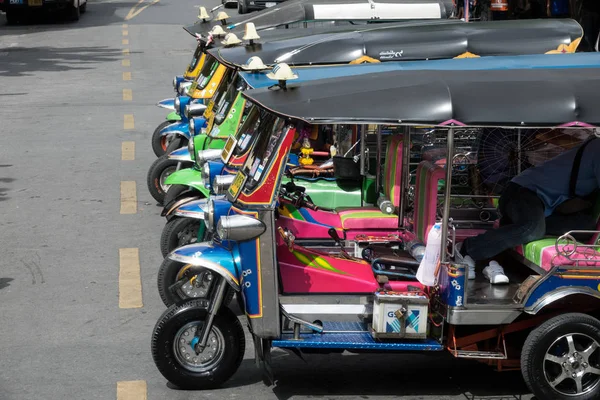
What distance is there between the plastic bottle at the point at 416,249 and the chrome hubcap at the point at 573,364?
1194mm

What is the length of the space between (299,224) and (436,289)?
192 cm

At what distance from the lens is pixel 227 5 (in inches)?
1254

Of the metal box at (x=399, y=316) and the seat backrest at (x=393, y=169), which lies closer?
the metal box at (x=399, y=316)

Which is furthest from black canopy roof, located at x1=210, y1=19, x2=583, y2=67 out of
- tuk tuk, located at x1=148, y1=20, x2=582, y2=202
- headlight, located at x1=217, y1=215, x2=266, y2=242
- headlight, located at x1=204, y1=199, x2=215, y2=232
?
headlight, located at x1=217, y1=215, x2=266, y2=242

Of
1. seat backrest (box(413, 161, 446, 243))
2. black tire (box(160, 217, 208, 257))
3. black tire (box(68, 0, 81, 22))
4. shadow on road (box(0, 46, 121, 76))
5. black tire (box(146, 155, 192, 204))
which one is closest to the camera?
seat backrest (box(413, 161, 446, 243))

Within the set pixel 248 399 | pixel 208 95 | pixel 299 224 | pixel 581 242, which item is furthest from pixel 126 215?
pixel 581 242

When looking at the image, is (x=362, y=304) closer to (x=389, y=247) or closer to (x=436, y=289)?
(x=436, y=289)

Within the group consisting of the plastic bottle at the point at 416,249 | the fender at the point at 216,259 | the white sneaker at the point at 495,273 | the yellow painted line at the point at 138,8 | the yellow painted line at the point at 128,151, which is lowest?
the yellow painted line at the point at 138,8

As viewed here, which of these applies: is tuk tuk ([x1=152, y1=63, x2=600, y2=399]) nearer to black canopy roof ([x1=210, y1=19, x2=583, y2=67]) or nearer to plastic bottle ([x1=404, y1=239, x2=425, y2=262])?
plastic bottle ([x1=404, y1=239, x2=425, y2=262])

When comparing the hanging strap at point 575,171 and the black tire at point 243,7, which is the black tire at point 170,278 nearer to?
the hanging strap at point 575,171

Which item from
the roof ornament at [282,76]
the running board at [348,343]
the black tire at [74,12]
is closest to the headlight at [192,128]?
the roof ornament at [282,76]

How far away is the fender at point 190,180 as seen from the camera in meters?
8.94

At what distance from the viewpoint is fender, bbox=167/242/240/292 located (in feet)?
19.9

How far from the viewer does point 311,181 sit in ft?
29.5
